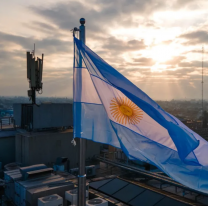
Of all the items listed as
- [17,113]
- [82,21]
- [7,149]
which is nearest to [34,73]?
[17,113]

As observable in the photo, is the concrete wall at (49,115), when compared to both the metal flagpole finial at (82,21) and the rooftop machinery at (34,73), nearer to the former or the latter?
the rooftop machinery at (34,73)

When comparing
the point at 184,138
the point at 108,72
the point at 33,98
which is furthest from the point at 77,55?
the point at 33,98

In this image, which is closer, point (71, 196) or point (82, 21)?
point (82, 21)

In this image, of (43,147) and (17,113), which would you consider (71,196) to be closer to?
(43,147)

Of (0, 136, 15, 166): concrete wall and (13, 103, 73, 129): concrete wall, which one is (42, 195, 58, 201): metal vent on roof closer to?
(13, 103, 73, 129): concrete wall

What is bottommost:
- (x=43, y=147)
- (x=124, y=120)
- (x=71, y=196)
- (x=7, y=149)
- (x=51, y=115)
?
(x=71, y=196)

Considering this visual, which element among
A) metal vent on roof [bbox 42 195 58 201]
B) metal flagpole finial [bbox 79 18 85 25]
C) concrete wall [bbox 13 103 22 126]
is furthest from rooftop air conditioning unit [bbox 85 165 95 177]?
metal flagpole finial [bbox 79 18 85 25]
